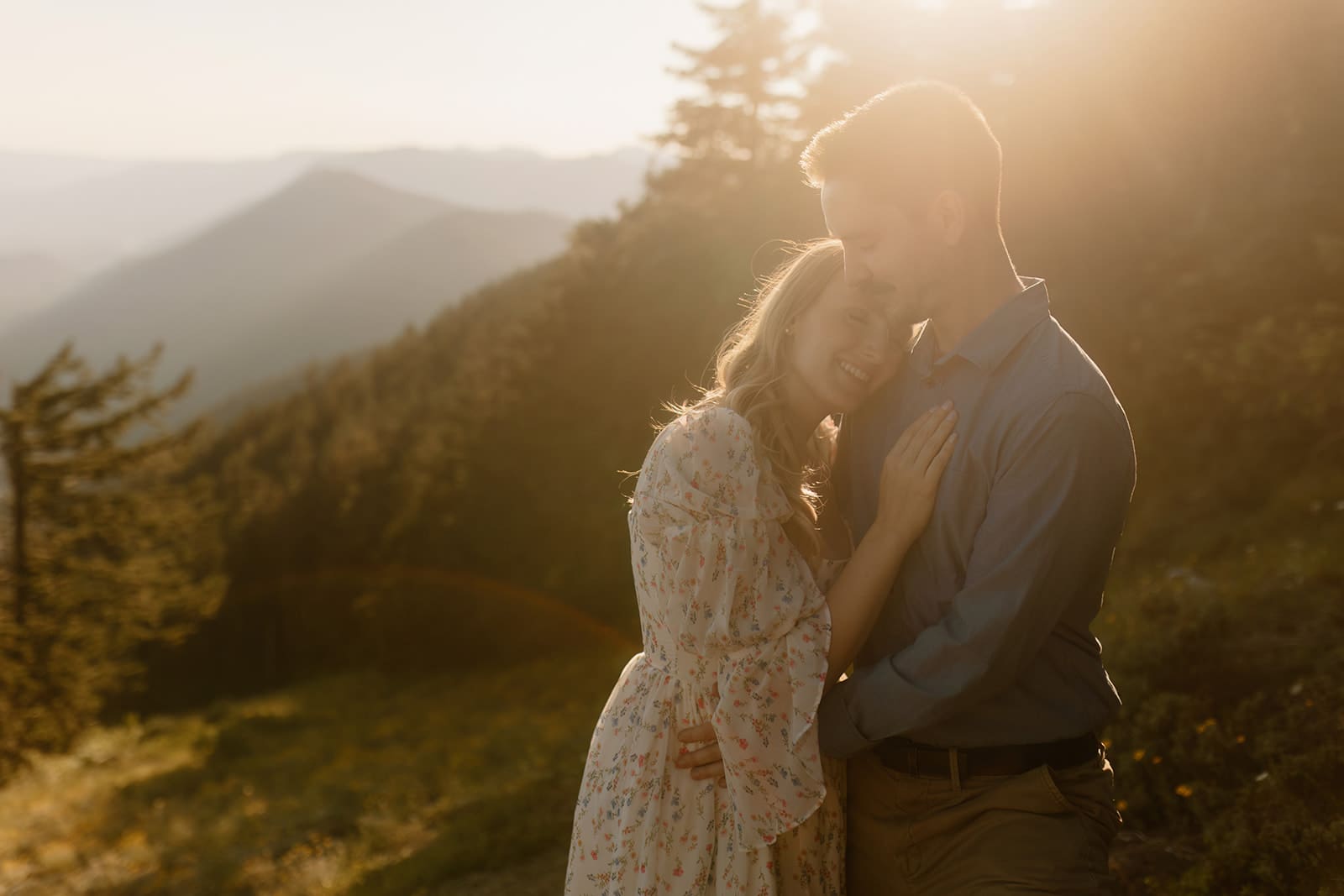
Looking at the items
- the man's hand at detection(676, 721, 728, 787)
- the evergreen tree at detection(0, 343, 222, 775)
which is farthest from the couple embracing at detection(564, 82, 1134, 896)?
the evergreen tree at detection(0, 343, 222, 775)

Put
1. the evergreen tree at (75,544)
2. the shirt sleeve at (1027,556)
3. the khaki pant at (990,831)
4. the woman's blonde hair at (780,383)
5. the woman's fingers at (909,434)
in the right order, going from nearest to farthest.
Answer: the shirt sleeve at (1027,556) < the khaki pant at (990,831) < the woman's fingers at (909,434) < the woman's blonde hair at (780,383) < the evergreen tree at (75,544)

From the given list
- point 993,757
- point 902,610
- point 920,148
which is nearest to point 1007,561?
point 902,610

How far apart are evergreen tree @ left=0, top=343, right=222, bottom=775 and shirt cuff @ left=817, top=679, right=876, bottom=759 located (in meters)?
25.3

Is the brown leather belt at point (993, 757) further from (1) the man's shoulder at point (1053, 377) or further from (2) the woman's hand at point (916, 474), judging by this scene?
(1) the man's shoulder at point (1053, 377)

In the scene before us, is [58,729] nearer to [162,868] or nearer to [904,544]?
[162,868]

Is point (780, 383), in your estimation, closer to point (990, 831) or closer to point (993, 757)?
point (993, 757)

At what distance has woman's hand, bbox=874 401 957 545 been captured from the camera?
264 centimetres

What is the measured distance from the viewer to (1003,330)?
8.77 feet

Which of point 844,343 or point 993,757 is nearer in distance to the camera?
point 993,757

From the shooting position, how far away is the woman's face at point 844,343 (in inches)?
115

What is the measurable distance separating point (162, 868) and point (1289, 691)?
9.64 metres

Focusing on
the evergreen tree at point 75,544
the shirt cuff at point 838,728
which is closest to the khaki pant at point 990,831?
the shirt cuff at point 838,728

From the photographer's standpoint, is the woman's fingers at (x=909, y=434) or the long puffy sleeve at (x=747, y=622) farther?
the woman's fingers at (x=909, y=434)

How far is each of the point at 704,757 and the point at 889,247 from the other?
61.5 inches
